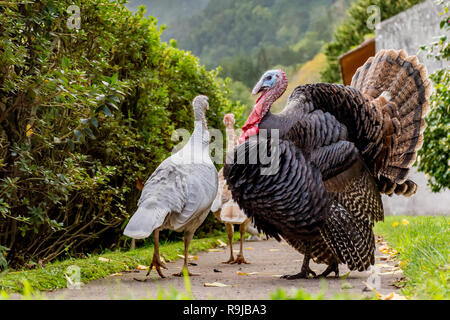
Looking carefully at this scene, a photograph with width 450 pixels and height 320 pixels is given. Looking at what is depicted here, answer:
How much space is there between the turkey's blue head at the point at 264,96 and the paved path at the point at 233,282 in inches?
50.3

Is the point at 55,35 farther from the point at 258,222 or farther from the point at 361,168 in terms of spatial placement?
the point at 361,168

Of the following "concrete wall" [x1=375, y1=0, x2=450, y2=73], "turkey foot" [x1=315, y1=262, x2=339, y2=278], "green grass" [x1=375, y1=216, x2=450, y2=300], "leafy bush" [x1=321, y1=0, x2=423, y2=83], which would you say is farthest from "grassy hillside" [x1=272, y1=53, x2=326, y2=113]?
"turkey foot" [x1=315, y1=262, x2=339, y2=278]

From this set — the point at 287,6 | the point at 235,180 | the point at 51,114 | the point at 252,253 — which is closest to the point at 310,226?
the point at 235,180

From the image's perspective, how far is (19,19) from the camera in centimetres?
401

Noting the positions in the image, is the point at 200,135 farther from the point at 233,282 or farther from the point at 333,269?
the point at 333,269

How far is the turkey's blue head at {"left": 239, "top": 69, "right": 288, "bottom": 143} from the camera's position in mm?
4477

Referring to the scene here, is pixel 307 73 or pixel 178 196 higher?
pixel 307 73

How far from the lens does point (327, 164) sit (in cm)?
431

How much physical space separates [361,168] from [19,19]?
3.10 m

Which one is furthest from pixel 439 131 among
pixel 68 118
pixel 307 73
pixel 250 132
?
pixel 307 73

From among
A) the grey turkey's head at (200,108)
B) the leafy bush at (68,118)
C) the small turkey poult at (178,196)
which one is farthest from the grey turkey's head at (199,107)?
the leafy bush at (68,118)

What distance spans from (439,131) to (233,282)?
4.93 meters

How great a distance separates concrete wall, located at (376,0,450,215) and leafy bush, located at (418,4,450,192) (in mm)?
5087

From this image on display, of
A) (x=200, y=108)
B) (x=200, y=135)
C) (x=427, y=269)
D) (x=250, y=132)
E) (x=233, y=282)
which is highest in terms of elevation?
(x=200, y=108)
